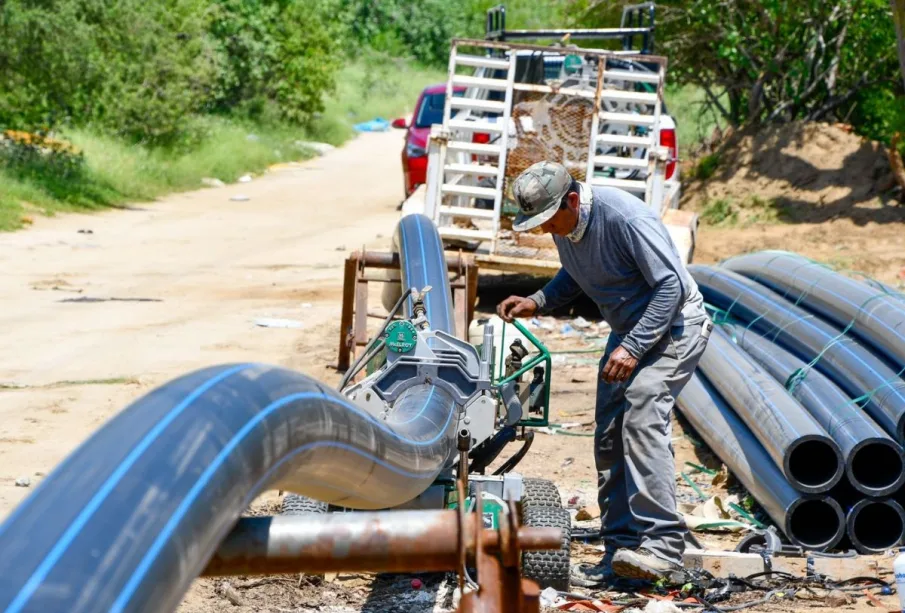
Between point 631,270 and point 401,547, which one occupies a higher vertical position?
point 401,547

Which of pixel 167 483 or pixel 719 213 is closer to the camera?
pixel 167 483

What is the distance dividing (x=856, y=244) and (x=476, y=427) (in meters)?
11.3

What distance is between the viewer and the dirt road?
7871mm

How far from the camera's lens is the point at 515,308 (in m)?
5.88

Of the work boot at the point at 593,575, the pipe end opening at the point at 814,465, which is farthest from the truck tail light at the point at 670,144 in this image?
the work boot at the point at 593,575

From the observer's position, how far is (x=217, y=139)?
2727cm

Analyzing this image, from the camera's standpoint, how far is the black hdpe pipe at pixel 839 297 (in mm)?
7219

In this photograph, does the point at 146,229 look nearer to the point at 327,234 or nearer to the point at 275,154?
the point at 327,234

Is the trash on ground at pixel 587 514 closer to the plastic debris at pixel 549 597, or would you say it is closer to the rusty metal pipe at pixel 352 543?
the plastic debris at pixel 549 597

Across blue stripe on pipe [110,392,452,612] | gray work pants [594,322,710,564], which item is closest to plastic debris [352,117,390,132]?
gray work pants [594,322,710,564]

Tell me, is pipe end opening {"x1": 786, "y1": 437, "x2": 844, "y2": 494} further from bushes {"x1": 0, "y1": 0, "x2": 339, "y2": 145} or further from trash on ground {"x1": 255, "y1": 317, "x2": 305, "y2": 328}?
bushes {"x1": 0, "y1": 0, "x2": 339, "y2": 145}

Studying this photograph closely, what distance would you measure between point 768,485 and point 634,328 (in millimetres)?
1388

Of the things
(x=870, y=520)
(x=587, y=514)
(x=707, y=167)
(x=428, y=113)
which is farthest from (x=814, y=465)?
(x=707, y=167)

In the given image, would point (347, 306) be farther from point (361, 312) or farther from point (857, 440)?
point (857, 440)
